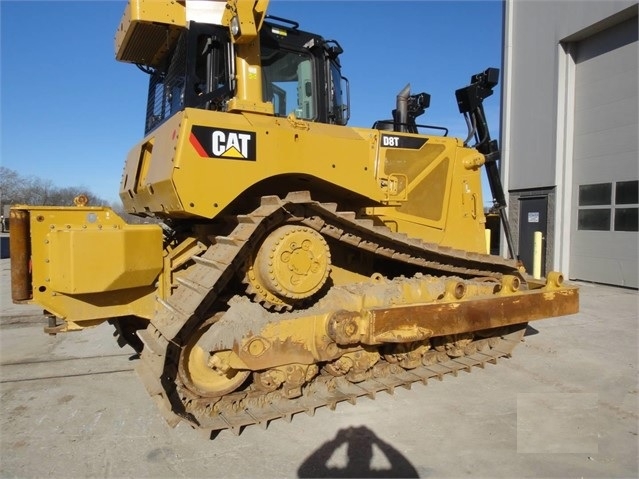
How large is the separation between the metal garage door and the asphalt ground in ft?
20.7

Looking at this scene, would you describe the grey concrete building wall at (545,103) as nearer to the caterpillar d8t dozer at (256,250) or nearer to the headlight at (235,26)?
the caterpillar d8t dozer at (256,250)

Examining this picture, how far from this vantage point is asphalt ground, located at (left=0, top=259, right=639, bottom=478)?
3.28 metres

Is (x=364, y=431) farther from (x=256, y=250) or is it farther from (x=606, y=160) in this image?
(x=606, y=160)

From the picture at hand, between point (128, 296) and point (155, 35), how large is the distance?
2.51 meters

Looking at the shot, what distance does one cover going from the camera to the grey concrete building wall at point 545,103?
12.0 metres

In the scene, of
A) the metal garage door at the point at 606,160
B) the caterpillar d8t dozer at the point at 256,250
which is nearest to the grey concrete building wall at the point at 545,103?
the metal garage door at the point at 606,160

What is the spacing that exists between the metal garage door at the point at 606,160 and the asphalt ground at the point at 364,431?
6.31 metres

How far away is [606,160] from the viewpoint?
36.9ft

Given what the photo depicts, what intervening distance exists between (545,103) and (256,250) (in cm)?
1158

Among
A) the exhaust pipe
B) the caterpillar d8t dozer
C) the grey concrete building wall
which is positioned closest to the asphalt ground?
the caterpillar d8t dozer

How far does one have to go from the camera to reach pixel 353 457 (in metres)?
3.40

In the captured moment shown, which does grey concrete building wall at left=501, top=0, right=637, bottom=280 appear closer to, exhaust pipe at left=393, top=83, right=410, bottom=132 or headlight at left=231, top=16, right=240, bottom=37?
exhaust pipe at left=393, top=83, right=410, bottom=132

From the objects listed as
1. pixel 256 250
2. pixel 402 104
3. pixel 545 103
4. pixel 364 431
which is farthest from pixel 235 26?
pixel 545 103

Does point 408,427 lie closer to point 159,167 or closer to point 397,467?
point 397,467
